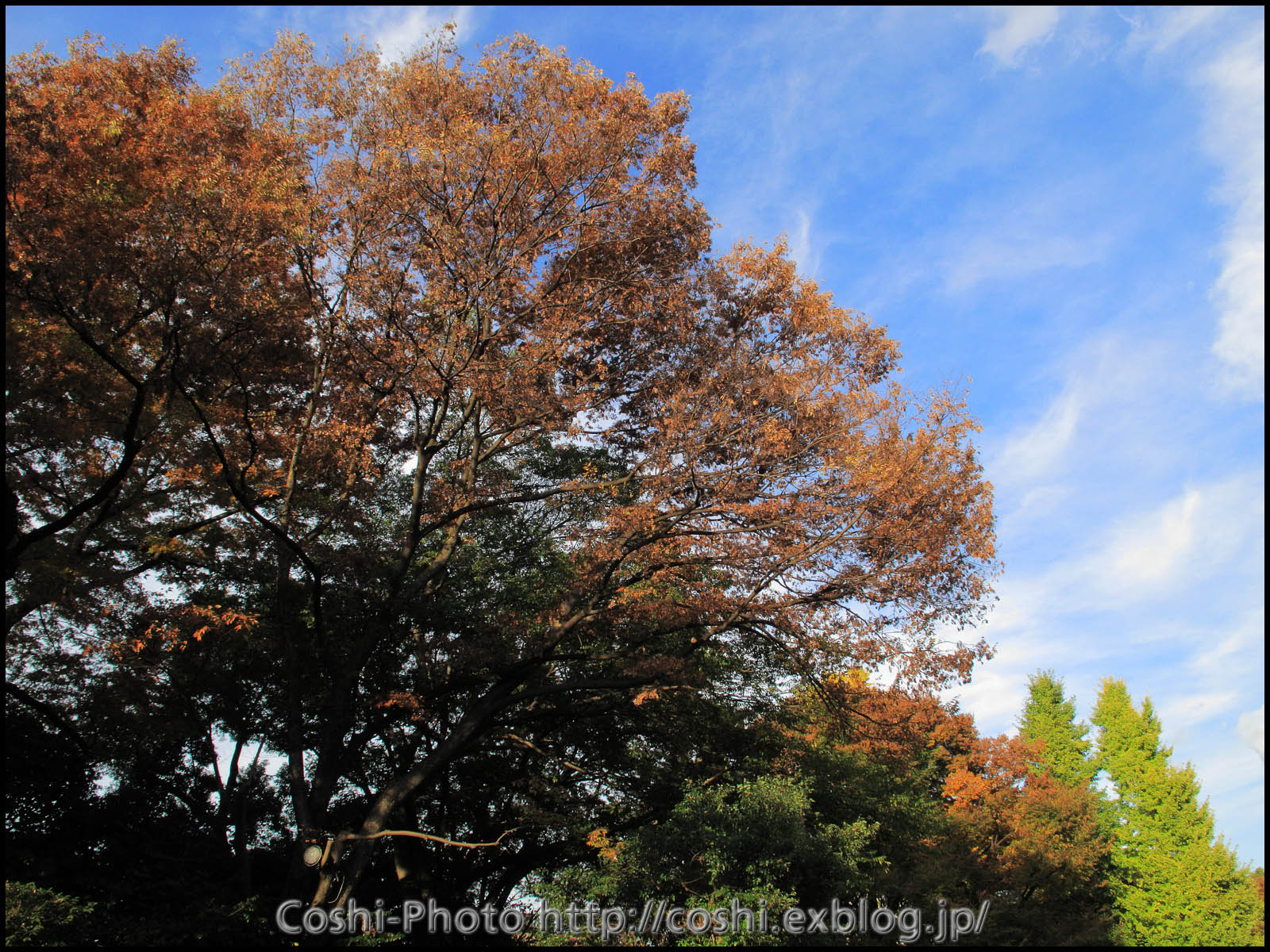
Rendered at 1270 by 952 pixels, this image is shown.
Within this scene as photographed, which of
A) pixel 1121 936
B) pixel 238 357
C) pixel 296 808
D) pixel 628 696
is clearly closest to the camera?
pixel 238 357

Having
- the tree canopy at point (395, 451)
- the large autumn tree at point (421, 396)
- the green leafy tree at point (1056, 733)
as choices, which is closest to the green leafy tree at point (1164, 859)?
the green leafy tree at point (1056, 733)

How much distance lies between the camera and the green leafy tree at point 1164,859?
2284 cm

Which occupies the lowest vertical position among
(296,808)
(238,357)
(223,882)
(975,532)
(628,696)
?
(223,882)

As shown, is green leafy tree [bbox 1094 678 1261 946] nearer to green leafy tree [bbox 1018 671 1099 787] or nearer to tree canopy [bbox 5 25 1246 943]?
green leafy tree [bbox 1018 671 1099 787]

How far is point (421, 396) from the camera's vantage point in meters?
11.1

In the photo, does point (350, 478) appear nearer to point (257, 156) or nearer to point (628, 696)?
point (257, 156)

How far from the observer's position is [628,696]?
494 inches

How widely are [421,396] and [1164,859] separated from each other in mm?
27393

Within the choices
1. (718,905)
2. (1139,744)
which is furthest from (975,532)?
(1139,744)

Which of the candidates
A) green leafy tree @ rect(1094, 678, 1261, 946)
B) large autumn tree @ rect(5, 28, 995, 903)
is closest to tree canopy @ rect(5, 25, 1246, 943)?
large autumn tree @ rect(5, 28, 995, 903)

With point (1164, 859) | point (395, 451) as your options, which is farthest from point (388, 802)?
point (1164, 859)

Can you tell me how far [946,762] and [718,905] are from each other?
70.5ft

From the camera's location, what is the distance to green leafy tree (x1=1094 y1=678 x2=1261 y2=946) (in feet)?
74.9

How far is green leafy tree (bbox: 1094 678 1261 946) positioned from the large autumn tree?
1868 cm
